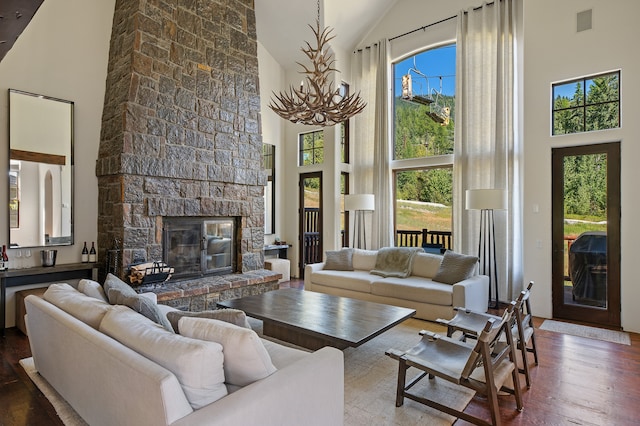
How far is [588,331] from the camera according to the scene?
409cm

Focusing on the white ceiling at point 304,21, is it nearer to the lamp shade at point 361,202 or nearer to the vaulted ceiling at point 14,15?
the lamp shade at point 361,202

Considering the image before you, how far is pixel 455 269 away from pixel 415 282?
21.2 inches

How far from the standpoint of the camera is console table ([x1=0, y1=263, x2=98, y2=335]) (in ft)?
12.8

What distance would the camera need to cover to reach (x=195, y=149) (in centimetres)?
518

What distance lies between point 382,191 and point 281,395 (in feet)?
17.6

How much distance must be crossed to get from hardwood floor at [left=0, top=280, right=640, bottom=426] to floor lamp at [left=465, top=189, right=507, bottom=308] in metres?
1.56

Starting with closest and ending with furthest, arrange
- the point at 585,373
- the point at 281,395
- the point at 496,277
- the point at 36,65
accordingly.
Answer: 1. the point at 281,395
2. the point at 585,373
3. the point at 36,65
4. the point at 496,277

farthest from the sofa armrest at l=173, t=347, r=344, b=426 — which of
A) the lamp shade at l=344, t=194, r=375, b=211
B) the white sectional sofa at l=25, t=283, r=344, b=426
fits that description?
the lamp shade at l=344, t=194, r=375, b=211

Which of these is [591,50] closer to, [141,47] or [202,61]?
[202,61]

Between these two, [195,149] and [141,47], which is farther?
[195,149]

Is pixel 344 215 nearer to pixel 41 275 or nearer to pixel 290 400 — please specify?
pixel 41 275

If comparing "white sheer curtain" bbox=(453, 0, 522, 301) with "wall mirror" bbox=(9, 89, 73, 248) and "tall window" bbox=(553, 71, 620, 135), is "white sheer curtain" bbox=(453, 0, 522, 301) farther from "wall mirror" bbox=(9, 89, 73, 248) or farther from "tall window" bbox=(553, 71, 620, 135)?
"wall mirror" bbox=(9, 89, 73, 248)

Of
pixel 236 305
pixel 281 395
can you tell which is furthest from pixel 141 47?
pixel 281 395

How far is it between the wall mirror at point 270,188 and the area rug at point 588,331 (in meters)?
4.97
